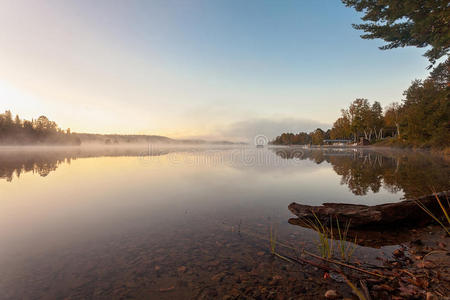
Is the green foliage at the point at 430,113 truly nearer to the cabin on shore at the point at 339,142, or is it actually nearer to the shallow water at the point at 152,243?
the shallow water at the point at 152,243

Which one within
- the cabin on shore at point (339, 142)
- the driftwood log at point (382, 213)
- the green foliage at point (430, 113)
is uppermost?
the green foliage at point (430, 113)

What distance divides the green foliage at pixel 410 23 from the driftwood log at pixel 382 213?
12.4 meters

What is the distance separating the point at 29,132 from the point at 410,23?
19592cm

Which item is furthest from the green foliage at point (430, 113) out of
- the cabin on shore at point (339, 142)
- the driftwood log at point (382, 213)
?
the cabin on shore at point (339, 142)

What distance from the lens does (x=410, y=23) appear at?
55.5ft

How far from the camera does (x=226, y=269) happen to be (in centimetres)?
454

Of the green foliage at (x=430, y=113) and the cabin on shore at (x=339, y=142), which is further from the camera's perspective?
the cabin on shore at (x=339, y=142)

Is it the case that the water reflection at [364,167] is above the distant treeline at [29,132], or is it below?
below

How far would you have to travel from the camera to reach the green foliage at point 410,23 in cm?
1323

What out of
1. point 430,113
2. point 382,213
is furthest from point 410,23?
point 430,113

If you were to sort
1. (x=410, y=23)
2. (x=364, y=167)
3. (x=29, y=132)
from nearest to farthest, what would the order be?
1. (x=410, y=23)
2. (x=364, y=167)
3. (x=29, y=132)

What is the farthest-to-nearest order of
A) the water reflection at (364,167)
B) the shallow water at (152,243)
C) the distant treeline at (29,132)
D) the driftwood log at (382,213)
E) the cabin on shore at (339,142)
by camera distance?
the cabin on shore at (339,142) → the distant treeline at (29,132) → the water reflection at (364,167) → the driftwood log at (382,213) → the shallow water at (152,243)

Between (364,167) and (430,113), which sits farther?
(430,113)

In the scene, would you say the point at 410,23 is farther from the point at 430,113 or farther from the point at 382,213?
the point at 430,113
